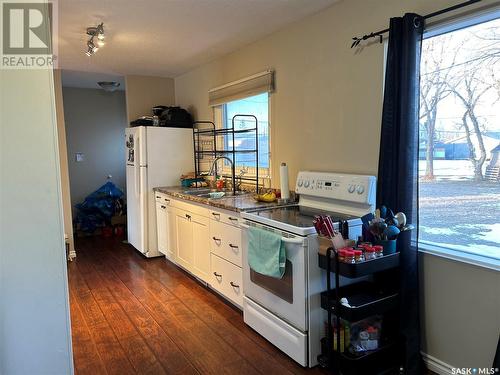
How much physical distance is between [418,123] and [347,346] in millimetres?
1303

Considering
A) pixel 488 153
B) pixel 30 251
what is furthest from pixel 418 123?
pixel 30 251

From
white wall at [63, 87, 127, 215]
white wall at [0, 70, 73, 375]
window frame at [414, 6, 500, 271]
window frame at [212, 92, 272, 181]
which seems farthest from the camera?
white wall at [63, 87, 127, 215]

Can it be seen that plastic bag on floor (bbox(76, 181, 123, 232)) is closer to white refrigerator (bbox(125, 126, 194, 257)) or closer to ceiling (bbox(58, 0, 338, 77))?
white refrigerator (bbox(125, 126, 194, 257))

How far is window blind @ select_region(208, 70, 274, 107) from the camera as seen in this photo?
3354mm

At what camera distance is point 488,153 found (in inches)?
75.7

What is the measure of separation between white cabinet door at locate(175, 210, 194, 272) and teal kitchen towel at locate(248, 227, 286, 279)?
1250 millimetres

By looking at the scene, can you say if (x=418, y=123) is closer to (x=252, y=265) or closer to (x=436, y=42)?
(x=436, y=42)

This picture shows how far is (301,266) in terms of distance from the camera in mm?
2125

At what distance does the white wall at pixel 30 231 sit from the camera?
1.48 m

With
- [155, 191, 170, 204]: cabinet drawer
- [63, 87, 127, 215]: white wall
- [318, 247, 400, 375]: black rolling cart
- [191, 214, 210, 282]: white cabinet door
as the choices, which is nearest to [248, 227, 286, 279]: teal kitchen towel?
[318, 247, 400, 375]: black rolling cart

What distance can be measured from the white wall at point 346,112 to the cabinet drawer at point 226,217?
675 millimetres

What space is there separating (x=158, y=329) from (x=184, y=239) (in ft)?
3.76

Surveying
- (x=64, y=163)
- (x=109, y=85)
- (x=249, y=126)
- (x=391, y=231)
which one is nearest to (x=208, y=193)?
(x=249, y=126)

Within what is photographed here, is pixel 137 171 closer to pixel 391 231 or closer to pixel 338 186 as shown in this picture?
pixel 338 186
